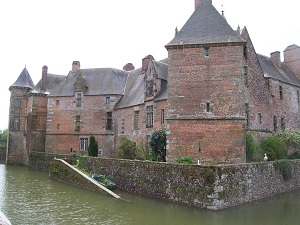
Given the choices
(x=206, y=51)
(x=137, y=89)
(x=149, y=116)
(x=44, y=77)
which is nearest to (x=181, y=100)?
(x=206, y=51)

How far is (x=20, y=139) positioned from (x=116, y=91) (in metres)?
14.7

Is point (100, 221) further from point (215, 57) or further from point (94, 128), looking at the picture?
point (94, 128)

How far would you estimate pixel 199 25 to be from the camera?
20.1 metres

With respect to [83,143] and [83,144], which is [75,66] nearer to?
[83,143]

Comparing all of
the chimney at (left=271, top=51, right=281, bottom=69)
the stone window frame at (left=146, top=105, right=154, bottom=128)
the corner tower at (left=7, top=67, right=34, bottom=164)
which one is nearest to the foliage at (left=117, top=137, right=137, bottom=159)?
the stone window frame at (left=146, top=105, right=154, bottom=128)

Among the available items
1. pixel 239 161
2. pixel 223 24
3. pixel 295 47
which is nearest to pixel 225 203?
pixel 239 161

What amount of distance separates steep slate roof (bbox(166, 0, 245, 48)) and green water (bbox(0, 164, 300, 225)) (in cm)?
959

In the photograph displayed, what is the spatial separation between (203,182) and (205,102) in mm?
6199

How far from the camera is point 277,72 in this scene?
29453 mm

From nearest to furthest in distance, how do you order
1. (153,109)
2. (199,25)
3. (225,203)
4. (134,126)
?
(225,203), (199,25), (153,109), (134,126)

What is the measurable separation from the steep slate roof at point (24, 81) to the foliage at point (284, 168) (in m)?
32.2

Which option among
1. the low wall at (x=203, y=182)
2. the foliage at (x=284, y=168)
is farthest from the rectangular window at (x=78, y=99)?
the foliage at (x=284, y=168)

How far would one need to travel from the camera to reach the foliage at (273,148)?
67.3ft

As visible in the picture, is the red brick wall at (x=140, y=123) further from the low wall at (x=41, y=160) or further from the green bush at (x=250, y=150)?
the green bush at (x=250, y=150)
